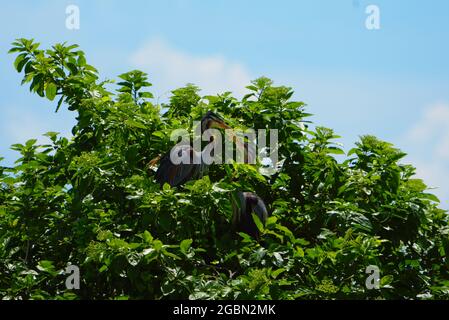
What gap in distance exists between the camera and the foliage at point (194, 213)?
6777mm

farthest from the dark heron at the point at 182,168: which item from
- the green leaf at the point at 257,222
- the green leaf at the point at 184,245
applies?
the green leaf at the point at 184,245

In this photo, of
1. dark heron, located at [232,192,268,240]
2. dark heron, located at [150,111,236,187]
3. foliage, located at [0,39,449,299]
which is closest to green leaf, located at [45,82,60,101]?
foliage, located at [0,39,449,299]

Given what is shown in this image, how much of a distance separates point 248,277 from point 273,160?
1952 mm

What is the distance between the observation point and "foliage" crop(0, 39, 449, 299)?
22.2 ft

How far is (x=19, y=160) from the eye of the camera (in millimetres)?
8234

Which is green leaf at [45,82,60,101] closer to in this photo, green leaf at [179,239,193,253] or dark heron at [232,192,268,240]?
dark heron at [232,192,268,240]

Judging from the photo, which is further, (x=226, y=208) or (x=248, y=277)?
(x=226, y=208)

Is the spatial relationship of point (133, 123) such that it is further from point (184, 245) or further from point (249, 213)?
point (184, 245)

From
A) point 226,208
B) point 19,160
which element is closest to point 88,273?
point 226,208

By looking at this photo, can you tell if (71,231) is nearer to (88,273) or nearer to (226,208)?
(88,273)

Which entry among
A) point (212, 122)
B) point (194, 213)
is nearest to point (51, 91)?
point (212, 122)

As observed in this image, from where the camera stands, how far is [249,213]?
737cm

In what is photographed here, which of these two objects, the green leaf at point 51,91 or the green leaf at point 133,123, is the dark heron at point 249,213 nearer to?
the green leaf at point 133,123

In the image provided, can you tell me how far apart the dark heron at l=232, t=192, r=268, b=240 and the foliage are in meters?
0.12
